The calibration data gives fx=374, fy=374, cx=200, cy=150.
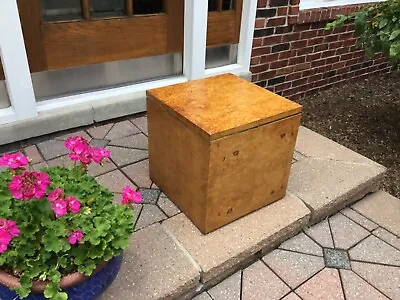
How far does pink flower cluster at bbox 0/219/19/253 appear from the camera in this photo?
1.02 meters

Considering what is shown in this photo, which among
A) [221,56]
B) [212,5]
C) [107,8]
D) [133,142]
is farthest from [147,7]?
[133,142]

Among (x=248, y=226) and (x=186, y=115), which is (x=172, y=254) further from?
(x=186, y=115)

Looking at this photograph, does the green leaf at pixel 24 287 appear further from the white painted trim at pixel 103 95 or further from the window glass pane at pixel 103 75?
the window glass pane at pixel 103 75

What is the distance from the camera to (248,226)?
175 centimetres

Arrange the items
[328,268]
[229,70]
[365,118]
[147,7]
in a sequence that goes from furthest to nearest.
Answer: [365,118] → [229,70] → [147,7] → [328,268]

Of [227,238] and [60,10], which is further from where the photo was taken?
[60,10]

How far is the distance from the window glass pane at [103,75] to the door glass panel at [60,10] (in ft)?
1.06

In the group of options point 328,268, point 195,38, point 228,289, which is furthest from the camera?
point 195,38

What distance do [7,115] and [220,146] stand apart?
1.38 m

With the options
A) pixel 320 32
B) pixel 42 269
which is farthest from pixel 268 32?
pixel 42 269

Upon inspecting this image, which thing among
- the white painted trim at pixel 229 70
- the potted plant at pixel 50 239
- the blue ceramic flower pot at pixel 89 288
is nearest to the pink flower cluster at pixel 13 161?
the potted plant at pixel 50 239

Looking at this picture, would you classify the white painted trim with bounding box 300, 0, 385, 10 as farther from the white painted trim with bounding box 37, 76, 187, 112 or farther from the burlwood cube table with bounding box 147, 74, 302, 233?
the burlwood cube table with bounding box 147, 74, 302, 233

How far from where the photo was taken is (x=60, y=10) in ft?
7.15

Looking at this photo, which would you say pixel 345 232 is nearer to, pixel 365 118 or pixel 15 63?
pixel 365 118
